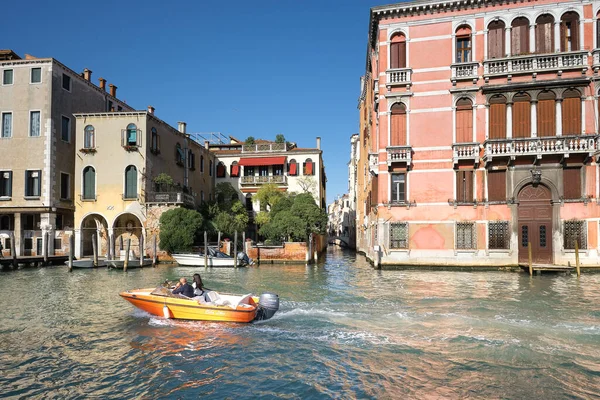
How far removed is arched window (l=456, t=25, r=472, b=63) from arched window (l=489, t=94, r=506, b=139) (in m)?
2.53

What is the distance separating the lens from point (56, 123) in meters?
27.6

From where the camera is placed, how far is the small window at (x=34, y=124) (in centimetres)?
2731

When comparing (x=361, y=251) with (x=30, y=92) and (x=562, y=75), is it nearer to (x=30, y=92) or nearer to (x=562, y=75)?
(x=562, y=75)

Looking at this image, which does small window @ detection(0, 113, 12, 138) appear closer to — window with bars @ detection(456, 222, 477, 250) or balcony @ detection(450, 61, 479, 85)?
balcony @ detection(450, 61, 479, 85)

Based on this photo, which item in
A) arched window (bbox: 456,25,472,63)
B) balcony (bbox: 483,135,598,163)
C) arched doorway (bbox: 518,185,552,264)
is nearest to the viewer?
balcony (bbox: 483,135,598,163)

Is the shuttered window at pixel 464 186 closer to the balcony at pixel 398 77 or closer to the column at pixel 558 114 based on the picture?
the column at pixel 558 114

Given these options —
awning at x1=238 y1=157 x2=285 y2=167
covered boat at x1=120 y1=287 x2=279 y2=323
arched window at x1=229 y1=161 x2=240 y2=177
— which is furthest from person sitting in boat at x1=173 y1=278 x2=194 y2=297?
arched window at x1=229 y1=161 x2=240 y2=177

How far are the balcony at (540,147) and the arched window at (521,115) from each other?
68cm

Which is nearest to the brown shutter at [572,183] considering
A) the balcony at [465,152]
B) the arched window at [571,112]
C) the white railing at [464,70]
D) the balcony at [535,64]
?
the arched window at [571,112]

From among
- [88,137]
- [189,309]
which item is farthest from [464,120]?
[88,137]

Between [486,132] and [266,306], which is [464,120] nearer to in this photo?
[486,132]

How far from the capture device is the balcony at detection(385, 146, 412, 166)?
2084 cm

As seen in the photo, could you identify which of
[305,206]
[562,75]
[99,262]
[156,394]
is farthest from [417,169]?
[99,262]

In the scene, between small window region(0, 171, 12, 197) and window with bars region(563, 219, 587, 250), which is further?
small window region(0, 171, 12, 197)
